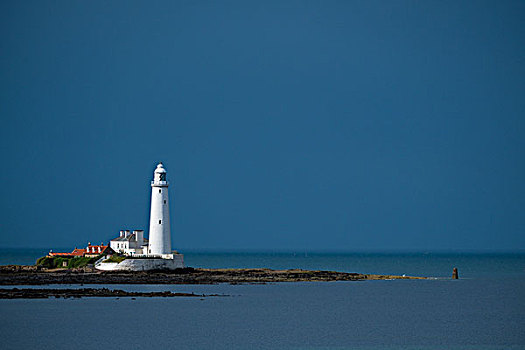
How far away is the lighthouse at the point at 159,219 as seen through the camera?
73.1 meters

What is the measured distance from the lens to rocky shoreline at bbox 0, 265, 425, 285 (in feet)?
215

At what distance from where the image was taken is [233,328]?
144ft

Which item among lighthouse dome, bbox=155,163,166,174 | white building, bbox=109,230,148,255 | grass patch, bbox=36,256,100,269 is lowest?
grass patch, bbox=36,256,100,269

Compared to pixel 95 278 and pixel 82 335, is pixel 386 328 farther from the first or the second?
pixel 95 278

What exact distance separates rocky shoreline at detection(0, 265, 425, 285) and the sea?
995 mm

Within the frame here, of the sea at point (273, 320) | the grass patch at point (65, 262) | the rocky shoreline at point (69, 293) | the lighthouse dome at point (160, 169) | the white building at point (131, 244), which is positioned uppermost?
the lighthouse dome at point (160, 169)

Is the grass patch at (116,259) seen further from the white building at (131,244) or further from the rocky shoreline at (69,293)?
the rocky shoreline at (69,293)

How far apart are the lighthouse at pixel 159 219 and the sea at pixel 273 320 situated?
5890mm

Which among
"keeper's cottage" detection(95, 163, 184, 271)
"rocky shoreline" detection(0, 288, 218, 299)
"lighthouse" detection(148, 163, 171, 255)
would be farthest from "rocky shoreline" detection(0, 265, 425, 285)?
"rocky shoreline" detection(0, 288, 218, 299)

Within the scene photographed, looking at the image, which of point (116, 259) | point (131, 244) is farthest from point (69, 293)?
point (131, 244)

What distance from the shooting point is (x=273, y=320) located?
157 ft

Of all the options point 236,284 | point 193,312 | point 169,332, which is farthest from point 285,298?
point 169,332

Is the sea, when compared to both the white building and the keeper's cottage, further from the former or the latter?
the white building

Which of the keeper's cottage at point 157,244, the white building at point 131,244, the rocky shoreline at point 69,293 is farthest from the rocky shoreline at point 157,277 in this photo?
the rocky shoreline at point 69,293
